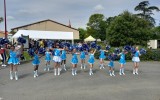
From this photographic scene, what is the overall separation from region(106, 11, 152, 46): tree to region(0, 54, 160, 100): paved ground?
96.0ft

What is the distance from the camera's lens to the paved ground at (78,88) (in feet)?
36.1

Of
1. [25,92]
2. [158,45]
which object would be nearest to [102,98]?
[25,92]

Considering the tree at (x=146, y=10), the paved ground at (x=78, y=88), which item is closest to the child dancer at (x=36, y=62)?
the paved ground at (x=78, y=88)

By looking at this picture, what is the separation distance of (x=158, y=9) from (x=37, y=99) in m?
75.8

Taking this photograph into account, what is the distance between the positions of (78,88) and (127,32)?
33.8 metres

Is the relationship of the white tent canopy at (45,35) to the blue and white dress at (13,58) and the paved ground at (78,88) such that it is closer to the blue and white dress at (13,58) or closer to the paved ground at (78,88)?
the paved ground at (78,88)

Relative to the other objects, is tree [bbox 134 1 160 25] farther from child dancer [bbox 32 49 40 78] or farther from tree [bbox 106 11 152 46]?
child dancer [bbox 32 49 40 78]

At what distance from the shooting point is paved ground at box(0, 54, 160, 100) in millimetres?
11008

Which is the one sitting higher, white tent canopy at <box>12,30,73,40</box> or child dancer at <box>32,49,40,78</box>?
white tent canopy at <box>12,30,73,40</box>

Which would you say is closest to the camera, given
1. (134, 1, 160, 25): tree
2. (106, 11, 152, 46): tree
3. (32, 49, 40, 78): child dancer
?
(32, 49, 40, 78): child dancer

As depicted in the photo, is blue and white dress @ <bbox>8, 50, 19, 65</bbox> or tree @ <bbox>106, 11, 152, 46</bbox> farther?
tree @ <bbox>106, 11, 152, 46</bbox>

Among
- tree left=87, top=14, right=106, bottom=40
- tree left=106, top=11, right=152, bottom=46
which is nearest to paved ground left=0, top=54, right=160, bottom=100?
tree left=106, top=11, right=152, bottom=46

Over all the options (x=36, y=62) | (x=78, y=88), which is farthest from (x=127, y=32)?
(x=78, y=88)

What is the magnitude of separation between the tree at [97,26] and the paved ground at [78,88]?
8692 centimetres
